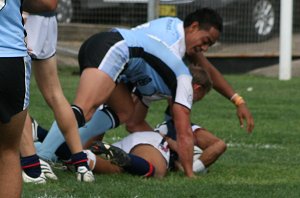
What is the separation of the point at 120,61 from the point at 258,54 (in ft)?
34.4

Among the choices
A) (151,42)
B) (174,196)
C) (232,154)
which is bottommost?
(232,154)

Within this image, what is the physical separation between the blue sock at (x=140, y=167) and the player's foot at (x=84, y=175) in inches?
14.7

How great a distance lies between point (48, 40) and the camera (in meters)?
6.94

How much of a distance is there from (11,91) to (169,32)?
10.2 ft

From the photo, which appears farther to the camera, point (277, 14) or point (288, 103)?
point (277, 14)

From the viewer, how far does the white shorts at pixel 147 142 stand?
7.64 m

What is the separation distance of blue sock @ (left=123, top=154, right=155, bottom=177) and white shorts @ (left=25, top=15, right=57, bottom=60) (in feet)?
3.13

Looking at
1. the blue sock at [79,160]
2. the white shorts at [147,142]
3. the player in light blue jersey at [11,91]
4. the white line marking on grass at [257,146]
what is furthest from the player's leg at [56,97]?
the white line marking on grass at [257,146]

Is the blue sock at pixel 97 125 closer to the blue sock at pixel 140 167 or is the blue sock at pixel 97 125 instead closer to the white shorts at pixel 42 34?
the blue sock at pixel 140 167

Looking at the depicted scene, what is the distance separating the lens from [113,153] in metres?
7.07

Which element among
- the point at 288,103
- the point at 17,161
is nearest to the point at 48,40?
the point at 17,161

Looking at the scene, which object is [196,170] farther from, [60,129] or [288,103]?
[288,103]

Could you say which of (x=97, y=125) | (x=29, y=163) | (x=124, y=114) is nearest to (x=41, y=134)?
(x=97, y=125)

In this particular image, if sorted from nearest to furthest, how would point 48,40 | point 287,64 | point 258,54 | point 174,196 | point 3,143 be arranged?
point 3,143
point 174,196
point 48,40
point 287,64
point 258,54
